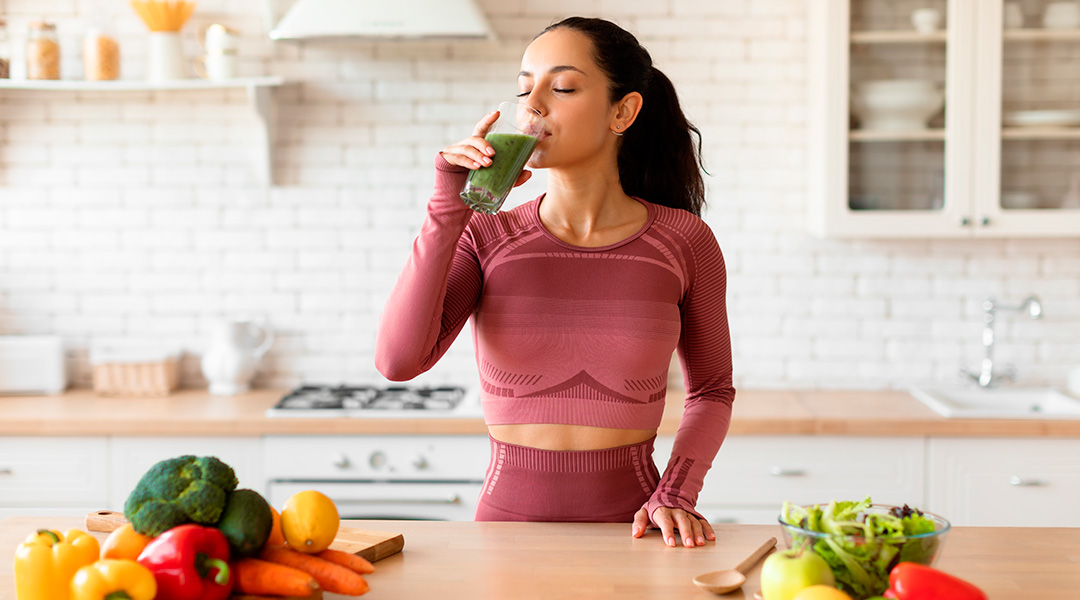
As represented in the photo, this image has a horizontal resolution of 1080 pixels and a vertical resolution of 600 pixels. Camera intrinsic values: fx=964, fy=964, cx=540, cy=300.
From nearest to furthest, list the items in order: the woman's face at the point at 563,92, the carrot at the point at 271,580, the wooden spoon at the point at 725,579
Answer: the carrot at the point at 271,580 < the wooden spoon at the point at 725,579 < the woman's face at the point at 563,92

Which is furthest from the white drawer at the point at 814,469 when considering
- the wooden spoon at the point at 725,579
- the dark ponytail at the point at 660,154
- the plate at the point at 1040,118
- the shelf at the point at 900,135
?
the wooden spoon at the point at 725,579

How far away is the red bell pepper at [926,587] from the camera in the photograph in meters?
1.02

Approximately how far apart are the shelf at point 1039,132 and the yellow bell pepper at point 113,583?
2.82m

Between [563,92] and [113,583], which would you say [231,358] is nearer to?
[563,92]

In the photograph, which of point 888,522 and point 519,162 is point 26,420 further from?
point 888,522

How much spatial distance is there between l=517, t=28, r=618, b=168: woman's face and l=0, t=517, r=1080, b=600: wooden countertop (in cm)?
60

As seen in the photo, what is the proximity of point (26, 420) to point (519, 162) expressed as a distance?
2096 millimetres

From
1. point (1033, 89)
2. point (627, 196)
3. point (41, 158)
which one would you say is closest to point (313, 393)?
point (41, 158)

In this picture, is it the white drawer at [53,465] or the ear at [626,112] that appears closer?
the ear at [626,112]

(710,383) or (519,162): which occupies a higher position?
(519,162)

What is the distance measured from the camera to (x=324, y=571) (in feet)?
3.84

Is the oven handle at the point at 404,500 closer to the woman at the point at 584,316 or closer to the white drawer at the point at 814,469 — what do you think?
the white drawer at the point at 814,469

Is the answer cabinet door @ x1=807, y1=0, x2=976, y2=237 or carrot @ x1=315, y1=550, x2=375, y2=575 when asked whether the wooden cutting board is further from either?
cabinet door @ x1=807, y1=0, x2=976, y2=237

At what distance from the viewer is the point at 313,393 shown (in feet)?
10.4
